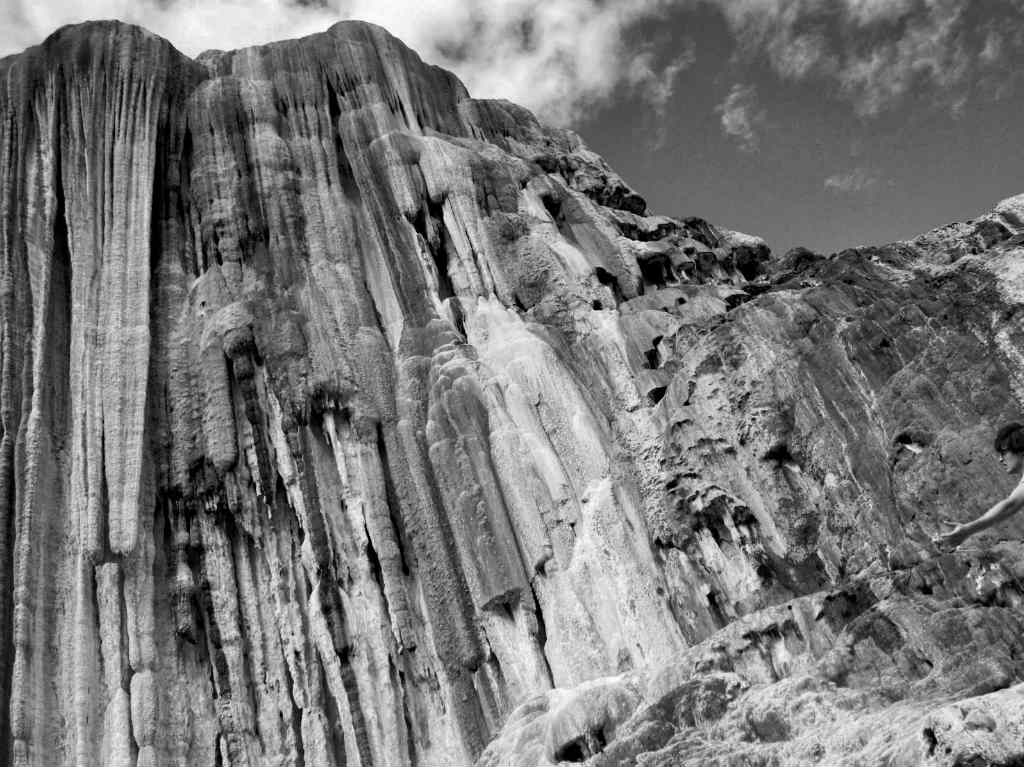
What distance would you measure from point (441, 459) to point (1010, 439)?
14.6m

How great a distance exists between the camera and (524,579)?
82.9 ft

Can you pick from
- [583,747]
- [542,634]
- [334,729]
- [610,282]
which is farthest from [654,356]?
[334,729]

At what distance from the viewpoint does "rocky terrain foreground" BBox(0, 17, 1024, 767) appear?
19250 mm

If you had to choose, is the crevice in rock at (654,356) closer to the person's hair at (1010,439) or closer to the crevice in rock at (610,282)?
the crevice in rock at (610,282)

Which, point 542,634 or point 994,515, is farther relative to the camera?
point 542,634

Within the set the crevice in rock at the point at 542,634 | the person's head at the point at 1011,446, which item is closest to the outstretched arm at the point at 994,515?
the person's head at the point at 1011,446

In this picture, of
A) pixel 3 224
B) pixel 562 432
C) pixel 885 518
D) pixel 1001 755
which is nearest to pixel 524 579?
pixel 562 432

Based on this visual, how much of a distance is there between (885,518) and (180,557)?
62.3 ft

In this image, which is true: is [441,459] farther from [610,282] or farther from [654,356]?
[610,282]

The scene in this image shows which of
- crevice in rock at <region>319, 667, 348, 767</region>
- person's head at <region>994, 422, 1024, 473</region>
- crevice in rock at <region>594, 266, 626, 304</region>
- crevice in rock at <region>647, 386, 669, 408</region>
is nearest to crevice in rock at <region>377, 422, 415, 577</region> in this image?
crevice in rock at <region>319, 667, 348, 767</region>

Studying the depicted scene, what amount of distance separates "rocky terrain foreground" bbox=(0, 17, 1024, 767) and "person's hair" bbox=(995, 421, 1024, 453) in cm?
44

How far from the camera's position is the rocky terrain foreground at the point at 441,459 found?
19.2 metres

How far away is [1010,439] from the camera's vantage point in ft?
62.1

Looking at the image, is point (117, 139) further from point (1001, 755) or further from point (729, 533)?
point (1001, 755)
